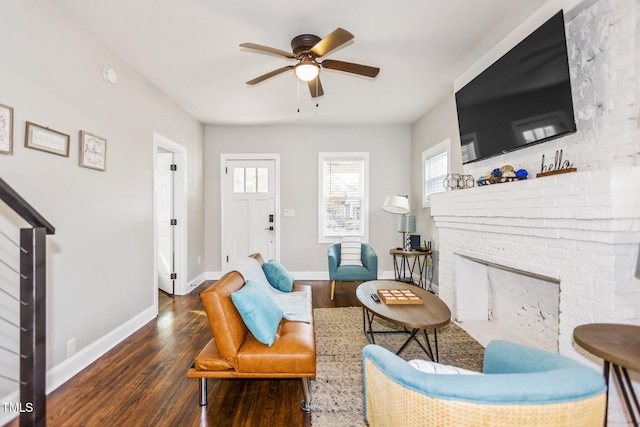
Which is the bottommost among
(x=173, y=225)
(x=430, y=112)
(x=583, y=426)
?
(x=583, y=426)

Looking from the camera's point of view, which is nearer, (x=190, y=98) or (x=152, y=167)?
(x=152, y=167)

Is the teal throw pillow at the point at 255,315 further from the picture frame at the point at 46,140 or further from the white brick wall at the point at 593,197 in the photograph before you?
the white brick wall at the point at 593,197

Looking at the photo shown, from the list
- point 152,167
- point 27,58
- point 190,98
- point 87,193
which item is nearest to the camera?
point 27,58

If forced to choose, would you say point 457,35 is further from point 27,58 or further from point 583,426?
point 27,58

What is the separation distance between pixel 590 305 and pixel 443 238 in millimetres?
1629

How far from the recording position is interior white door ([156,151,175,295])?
3.96m

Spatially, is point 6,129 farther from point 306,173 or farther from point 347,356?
point 306,173

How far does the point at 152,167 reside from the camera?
3133 millimetres

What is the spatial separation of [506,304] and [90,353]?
3.76m

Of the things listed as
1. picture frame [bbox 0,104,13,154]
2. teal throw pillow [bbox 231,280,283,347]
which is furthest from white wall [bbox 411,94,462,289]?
picture frame [bbox 0,104,13,154]

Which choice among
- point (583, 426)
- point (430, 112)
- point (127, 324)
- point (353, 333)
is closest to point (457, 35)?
point (430, 112)

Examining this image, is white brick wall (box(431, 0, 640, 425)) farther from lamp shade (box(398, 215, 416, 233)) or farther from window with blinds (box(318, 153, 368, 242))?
window with blinds (box(318, 153, 368, 242))

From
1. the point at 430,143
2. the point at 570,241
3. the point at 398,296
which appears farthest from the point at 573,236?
the point at 430,143

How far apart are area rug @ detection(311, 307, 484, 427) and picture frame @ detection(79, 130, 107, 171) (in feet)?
8.02
